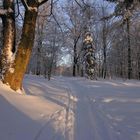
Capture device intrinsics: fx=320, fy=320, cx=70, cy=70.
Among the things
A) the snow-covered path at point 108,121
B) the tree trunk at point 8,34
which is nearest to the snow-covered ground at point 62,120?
the snow-covered path at point 108,121

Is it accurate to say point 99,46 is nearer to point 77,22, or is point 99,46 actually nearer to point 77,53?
point 77,53

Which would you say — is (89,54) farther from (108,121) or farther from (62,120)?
(62,120)

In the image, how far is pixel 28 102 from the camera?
37.1 feet

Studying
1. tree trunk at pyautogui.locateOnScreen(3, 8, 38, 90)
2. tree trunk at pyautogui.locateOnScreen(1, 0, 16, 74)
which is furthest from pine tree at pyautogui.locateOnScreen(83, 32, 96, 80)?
tree trunk at pyautogui.locateOnScreen(3, 8, 38, 90)

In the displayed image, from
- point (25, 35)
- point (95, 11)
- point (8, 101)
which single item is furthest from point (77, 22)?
point (8, 101)

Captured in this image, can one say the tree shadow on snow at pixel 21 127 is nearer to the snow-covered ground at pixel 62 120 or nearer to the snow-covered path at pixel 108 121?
the snow-covered ground at pixel 62 120

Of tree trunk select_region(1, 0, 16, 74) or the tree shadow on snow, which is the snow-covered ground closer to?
the tree shadow on snow

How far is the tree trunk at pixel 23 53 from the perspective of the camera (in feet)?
42.2

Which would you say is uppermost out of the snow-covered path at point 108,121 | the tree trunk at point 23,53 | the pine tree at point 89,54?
the pine tree at point 89,54

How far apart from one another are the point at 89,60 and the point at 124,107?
111 ft

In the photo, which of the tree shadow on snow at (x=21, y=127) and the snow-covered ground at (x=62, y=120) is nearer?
the tree shadow on snow at (x=21, y=127)

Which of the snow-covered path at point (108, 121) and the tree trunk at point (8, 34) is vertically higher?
the tree trunk at point (8, 34)

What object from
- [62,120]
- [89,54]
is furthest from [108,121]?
[89,54]

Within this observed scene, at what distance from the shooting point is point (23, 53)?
42.3 feet
